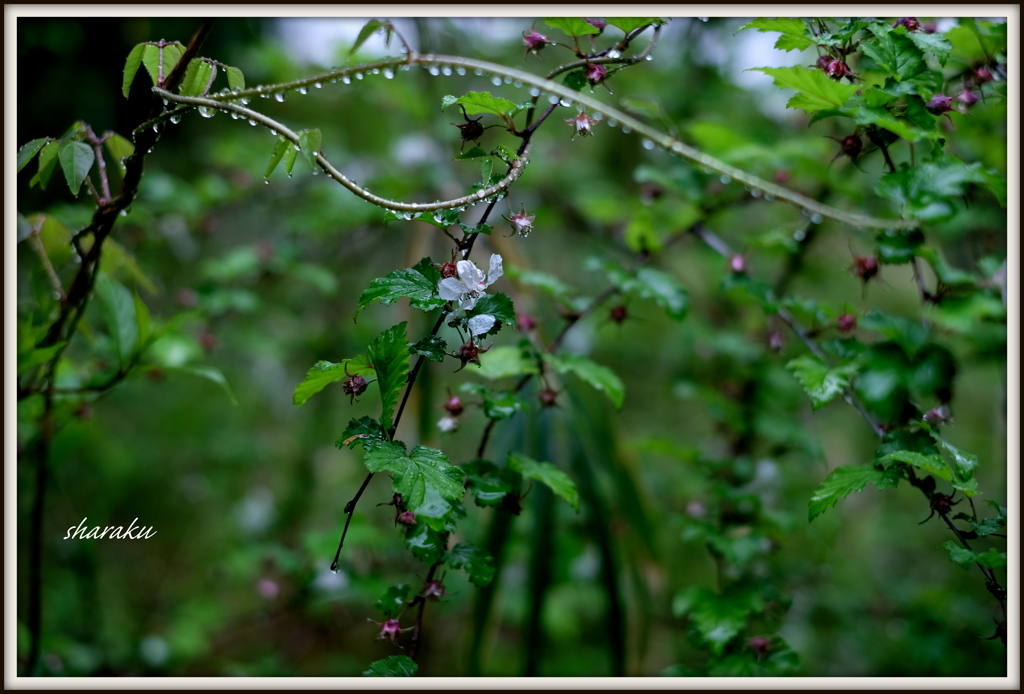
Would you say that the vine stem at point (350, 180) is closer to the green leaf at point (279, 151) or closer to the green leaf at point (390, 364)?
the green leaf at point (279, 151)

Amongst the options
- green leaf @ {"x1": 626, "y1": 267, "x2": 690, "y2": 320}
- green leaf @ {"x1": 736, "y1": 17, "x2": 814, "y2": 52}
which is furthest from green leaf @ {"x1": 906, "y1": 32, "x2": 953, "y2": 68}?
green leaf @ {"x1": 626, "y1": 267, "x2": 690, "y2": 320}

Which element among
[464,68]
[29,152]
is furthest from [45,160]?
[464,68]

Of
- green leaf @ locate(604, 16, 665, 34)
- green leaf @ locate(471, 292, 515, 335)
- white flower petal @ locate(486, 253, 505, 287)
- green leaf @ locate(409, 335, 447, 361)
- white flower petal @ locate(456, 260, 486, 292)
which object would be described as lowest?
green leaf @ locate(409, 335, 447, 361)

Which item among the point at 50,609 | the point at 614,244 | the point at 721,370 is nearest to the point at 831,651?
the point at 721,370

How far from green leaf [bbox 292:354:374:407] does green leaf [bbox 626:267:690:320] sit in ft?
1.44

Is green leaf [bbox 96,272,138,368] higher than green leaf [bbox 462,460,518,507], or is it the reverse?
green leaf [bbox 96,272,138,368]

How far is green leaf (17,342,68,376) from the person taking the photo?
0.76 metres

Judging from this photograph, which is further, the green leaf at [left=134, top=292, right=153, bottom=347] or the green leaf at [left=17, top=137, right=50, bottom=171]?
the green leaf at [left=134, top=292, right=153, bottom=347]

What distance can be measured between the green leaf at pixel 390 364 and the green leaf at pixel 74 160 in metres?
0.38

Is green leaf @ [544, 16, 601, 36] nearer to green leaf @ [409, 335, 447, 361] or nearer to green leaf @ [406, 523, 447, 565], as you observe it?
green leaf @ [409, 335, 447, 361]

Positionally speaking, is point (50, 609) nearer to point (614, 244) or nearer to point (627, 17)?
point (614, 244)

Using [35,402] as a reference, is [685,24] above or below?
above

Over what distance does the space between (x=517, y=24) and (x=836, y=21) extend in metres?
1.25

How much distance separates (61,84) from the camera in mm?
1535
